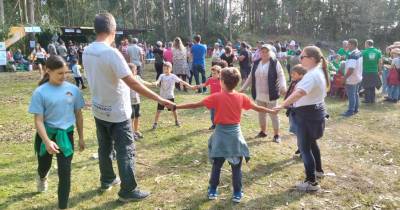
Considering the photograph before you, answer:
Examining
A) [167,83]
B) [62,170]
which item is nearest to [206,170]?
[62,170]

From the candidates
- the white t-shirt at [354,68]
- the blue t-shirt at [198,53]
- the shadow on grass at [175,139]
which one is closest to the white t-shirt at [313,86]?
the shadow on grass at [175,139]

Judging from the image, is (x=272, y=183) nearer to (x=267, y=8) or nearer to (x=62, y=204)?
(x=62, y=204)

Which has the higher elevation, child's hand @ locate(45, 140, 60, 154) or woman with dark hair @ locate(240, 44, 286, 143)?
woman with dark hair @ locate(240, 44, 286, 143)

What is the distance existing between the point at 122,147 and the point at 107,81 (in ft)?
2.54

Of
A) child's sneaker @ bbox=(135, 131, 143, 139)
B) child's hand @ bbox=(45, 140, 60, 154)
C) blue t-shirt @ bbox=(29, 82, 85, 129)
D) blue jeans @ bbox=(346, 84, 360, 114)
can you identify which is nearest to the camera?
child's hand @ bbox=(45, 140, 60, 154)

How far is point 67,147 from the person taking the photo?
4281 millimetres

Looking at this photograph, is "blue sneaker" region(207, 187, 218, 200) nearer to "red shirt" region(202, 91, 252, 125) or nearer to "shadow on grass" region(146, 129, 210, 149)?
"red shirt" region(202, 91, 252, 125)

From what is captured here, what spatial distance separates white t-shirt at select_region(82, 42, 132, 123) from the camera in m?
4.20

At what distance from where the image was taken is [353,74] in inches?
400

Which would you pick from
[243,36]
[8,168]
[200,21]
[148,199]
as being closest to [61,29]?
[200,21]

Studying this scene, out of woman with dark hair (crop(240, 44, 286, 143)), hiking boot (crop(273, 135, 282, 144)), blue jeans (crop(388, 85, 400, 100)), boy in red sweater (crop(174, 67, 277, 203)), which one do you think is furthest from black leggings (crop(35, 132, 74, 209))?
blue jeans (crop(388, 85, 400, 100))

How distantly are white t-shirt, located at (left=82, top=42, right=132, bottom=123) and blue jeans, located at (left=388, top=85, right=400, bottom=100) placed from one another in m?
10.5

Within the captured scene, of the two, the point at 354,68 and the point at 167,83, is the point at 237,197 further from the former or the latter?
the point at 354,68

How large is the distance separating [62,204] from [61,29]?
90.1ft
